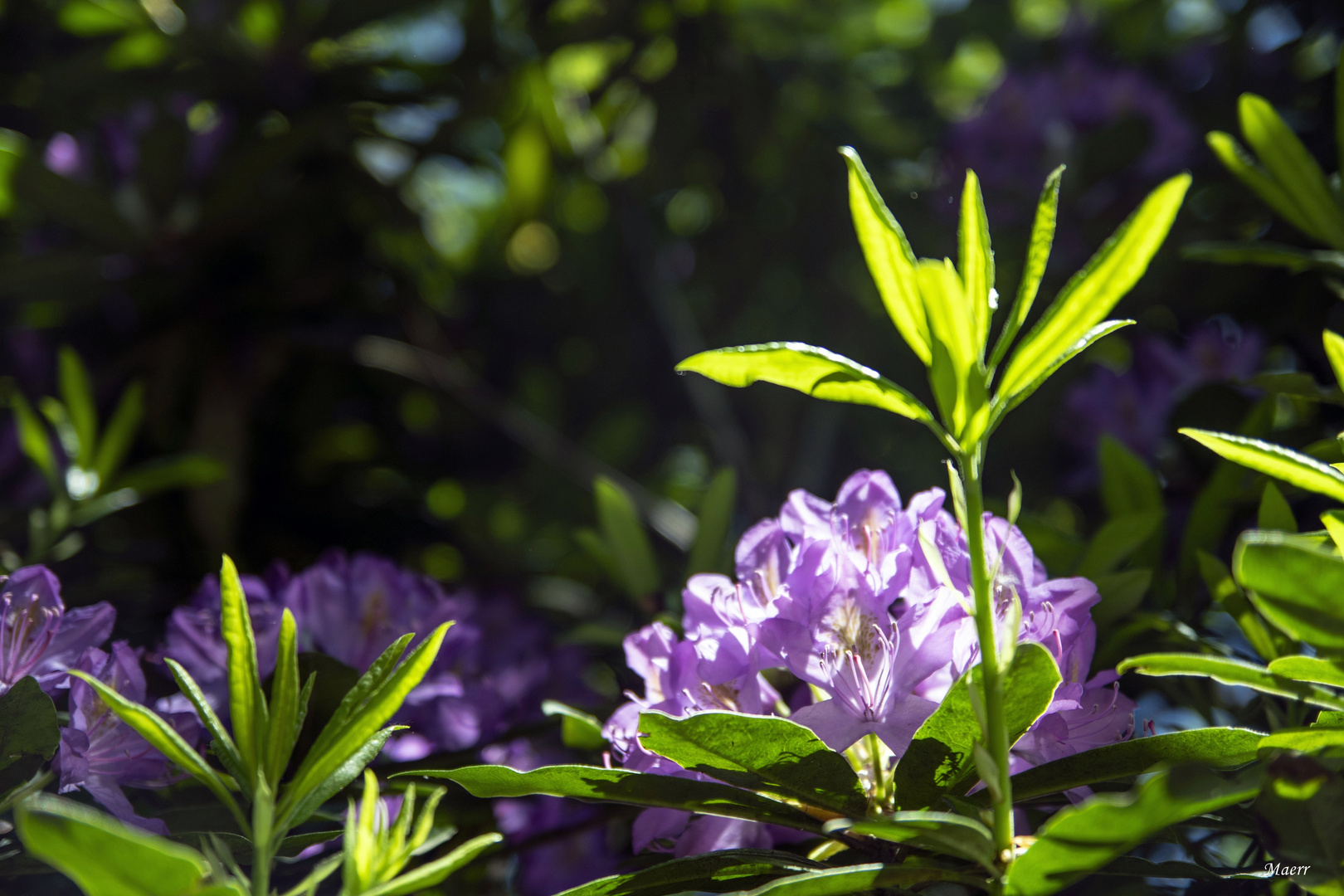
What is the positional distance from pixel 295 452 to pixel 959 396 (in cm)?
151

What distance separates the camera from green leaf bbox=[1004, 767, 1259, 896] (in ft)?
1.34

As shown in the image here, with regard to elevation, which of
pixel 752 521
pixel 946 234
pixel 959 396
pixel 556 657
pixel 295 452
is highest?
pixel 946 234

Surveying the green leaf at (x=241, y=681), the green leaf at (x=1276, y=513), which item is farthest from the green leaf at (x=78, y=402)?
the green leaf at (x=1276, y=513)

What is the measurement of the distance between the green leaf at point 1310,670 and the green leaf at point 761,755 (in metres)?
0.25

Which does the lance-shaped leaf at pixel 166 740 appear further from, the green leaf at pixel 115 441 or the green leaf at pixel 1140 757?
the green leaf at pixel 115 441

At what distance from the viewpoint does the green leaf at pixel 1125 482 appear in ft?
3.06

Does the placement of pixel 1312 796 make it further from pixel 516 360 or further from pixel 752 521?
pixel 516 360

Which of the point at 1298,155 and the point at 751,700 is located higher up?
the point at 1298,155

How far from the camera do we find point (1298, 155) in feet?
2.56

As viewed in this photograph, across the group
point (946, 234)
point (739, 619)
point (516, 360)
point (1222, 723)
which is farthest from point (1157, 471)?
point (516, 360)

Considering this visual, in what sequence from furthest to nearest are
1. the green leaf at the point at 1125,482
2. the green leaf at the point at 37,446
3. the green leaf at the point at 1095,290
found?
the green leaf at the point at 37,446, the green leaf at the point at 1125,482, the green leaf at the point at 1095,290

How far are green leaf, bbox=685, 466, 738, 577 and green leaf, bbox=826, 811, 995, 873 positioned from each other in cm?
54

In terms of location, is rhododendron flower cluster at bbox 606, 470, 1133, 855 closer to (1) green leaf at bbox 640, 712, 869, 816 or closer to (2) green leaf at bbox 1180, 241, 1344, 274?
(1) green leaf at bbox 640, 712, 869, 816

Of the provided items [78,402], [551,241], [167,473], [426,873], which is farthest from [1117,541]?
[551,241]
